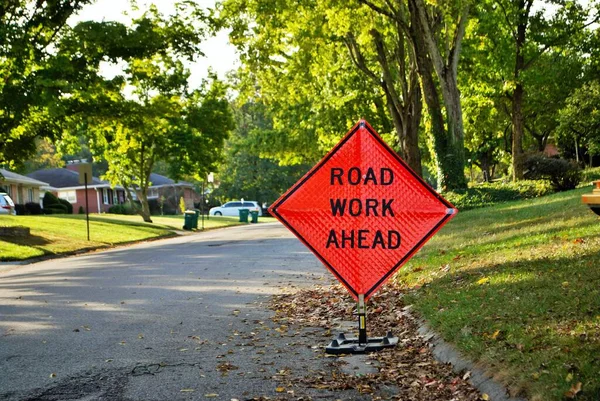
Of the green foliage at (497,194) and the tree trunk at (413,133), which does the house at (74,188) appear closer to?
the tree trunk at (413,133)

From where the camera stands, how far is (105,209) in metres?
83.8

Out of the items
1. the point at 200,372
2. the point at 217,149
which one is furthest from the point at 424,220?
the point at 217,149

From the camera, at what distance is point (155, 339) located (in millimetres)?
9156

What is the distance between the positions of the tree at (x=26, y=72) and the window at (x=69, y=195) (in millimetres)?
51155

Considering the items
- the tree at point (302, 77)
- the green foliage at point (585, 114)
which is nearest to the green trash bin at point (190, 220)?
the tree at point (302, 77)

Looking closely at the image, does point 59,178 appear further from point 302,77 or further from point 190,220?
point 302,77

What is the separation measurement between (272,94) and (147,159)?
15785 mm

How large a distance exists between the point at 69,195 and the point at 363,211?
77276mm

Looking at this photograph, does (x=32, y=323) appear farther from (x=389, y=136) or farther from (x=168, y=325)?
(x=389, y=136)

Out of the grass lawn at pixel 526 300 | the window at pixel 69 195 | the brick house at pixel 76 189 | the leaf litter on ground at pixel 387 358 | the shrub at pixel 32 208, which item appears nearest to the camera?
the grass lawn at pixel 526 300

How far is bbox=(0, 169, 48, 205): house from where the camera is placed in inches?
2488

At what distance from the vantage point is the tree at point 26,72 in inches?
1024

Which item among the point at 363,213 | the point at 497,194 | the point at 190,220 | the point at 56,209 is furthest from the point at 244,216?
the point at 363,213

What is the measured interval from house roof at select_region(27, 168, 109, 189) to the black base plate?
7453 centimetres
